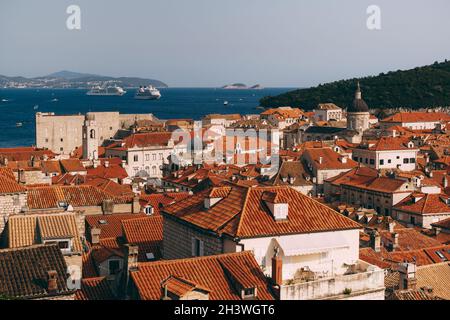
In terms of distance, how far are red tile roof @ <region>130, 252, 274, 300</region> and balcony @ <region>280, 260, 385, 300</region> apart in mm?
707

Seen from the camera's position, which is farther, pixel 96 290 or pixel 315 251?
pixel 315 251

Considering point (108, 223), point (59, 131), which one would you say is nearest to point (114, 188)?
point (108, 223)

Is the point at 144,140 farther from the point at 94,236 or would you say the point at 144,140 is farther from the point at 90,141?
the point at 94,236

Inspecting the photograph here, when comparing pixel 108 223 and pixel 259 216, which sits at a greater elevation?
pixel 259 216

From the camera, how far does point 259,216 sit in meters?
17.5

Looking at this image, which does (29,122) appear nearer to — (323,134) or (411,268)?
(323,134)

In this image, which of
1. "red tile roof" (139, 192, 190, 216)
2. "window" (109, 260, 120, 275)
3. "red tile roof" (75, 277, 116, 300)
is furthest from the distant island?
"red tile roof" (75, 277, 116, 300)

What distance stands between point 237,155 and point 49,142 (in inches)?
1046

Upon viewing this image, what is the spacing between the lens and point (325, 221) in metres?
17.8

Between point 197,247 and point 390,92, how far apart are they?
15466 cm

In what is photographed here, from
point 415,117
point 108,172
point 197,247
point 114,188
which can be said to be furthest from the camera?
point 415,117

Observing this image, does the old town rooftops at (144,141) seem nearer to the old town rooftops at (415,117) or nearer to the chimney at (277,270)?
the old town rooftops at (415,117)

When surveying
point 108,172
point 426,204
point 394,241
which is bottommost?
point 426,204
